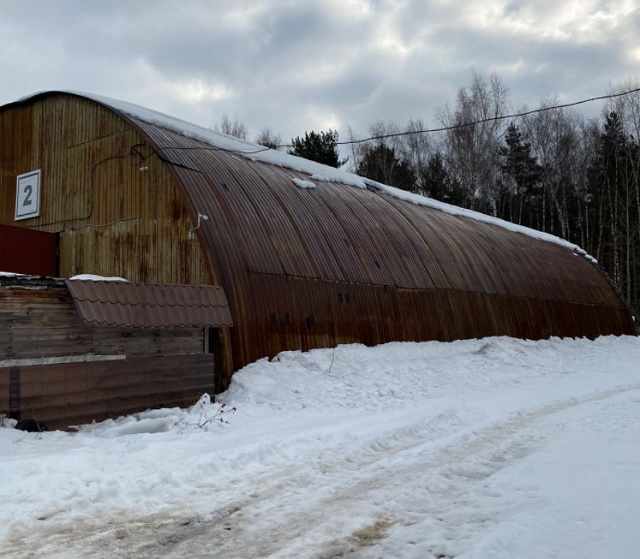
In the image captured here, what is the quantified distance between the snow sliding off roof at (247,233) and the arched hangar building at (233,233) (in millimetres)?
43

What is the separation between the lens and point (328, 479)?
585 cm

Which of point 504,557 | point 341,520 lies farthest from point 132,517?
point 504,557

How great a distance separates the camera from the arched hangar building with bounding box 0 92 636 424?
11.6 metres

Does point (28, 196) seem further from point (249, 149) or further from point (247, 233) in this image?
point (247, 233)

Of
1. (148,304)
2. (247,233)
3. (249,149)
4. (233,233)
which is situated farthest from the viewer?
(249,149)

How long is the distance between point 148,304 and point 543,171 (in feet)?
125

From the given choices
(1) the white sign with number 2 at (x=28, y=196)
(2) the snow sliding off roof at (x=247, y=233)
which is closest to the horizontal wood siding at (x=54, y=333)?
(2) the snow sliding off roof at (x=247, y=233)

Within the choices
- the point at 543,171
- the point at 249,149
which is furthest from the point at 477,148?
the point at 249,149

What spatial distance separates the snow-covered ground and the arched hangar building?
1916 mm

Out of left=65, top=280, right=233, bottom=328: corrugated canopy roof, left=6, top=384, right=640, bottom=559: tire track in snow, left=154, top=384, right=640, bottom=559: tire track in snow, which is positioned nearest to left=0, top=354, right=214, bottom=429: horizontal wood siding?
left=65, top=280, right=233, bottom=328: corrugated canopy roof

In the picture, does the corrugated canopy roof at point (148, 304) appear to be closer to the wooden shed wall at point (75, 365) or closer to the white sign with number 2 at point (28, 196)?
the wooden shed wall at point (75, 365)

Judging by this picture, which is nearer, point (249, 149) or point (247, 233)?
point (247, 233)

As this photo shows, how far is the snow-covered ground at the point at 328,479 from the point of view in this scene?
4168 millimetres

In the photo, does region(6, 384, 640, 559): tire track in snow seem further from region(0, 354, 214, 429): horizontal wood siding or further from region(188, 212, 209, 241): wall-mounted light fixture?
region(188, 212, 209, 241): wall-mounted light fixture
